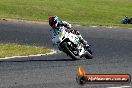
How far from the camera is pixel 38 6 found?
176 feet

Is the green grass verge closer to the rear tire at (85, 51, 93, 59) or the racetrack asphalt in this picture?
Answer: the racetrack asphalt

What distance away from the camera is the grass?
152ft

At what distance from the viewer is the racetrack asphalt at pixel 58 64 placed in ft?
38.0

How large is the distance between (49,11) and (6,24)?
57.7 ft

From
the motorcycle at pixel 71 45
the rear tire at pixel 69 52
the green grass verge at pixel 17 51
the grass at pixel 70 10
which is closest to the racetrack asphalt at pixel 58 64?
the rear tire at pixel 69 52

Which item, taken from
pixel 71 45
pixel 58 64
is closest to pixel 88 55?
pixel 71 45

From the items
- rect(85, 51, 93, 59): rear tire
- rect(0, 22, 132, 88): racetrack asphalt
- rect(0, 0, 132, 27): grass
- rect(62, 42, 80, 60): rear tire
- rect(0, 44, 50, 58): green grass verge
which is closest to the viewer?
rect(0, 22, 132, 88): racetrack asphalt

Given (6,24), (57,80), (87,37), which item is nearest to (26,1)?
(6,24)

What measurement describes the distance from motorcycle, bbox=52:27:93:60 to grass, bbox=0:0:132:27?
25427mm

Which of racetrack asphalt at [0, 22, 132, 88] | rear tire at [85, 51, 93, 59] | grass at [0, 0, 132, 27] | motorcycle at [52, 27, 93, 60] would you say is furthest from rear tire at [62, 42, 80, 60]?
grass at [0, 0, 132, 27]

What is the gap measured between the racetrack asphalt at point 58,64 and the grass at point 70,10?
16.0 meters

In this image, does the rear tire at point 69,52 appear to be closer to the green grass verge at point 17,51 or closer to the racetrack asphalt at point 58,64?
the racetrack asphalt at point 58,64

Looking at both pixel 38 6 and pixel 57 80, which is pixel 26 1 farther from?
pixel 57 80

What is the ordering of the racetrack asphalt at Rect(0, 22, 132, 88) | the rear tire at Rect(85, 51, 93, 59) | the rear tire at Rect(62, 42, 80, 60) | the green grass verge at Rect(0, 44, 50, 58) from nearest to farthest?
the racetrack asphalt at Rect(0, 22, 132, 88) < the rear tire at Rect(62, 42, 80, 60) < the rear tire at Rect(85, 51, 93, 59) < the green grass verge at Rect(0, 44, 50, 58)
